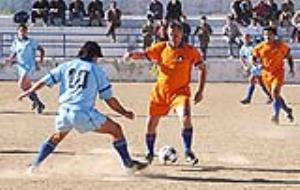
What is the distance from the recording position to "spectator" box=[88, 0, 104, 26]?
36.1 metres

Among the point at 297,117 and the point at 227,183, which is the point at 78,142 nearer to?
the point at 227,183

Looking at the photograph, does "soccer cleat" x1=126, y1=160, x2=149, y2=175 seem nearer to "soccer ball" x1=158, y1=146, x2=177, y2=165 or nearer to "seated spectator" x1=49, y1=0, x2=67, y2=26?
"soccer ball" x1=158, y1=146, x2=177, y2=165

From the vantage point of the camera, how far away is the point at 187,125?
11922mm

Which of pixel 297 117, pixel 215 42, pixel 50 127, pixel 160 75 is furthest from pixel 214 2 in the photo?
pixel 160 75

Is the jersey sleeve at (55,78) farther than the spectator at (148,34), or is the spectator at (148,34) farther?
the spectator at (148,34)

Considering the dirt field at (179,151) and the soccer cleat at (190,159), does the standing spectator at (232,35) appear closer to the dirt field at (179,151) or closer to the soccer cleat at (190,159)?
the dirt field at (179,151)

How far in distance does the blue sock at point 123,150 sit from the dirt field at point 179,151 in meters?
0.16

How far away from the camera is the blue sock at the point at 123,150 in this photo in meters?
11.1

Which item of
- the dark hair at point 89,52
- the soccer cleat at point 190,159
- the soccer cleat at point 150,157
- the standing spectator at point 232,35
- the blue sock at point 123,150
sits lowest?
the standing spectator at point 232,35

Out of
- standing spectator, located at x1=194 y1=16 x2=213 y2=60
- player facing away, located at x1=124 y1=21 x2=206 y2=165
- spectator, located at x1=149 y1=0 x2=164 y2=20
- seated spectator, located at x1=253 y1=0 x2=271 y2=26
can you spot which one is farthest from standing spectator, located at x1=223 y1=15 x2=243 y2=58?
player facing away, located at x1=124 y1=21 x2=206 y2=165

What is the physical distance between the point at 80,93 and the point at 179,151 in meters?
3.08

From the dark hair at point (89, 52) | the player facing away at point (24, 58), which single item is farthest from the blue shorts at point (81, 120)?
the player facing away at point (24, 58)

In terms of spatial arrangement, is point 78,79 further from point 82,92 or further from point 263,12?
point 263,12

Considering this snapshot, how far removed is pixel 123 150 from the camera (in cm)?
1112
